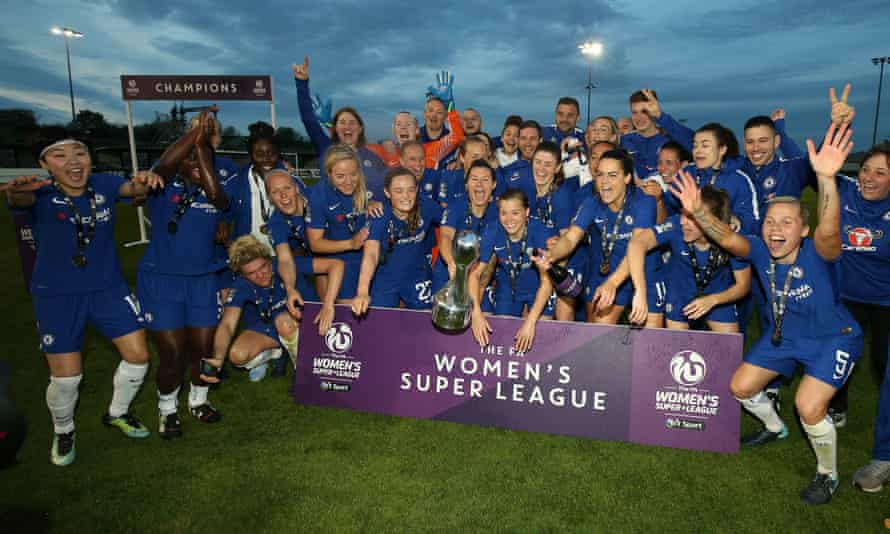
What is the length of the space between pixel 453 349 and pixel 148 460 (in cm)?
256

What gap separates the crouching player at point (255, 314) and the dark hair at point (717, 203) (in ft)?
11.9

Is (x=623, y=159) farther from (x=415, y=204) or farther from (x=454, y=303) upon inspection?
(x=454, y=303)

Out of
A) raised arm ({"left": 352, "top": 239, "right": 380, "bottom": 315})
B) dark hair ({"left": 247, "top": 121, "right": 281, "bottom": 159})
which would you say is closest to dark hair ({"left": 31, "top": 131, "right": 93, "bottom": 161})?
dark hair ({"left": 247, "top": 121, "right": 281, "bottom": 159})

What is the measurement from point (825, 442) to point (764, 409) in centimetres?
60

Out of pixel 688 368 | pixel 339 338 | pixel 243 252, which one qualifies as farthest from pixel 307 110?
pixel 688 368

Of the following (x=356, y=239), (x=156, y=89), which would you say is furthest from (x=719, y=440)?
(x=156, y=89)

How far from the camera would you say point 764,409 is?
4.03m

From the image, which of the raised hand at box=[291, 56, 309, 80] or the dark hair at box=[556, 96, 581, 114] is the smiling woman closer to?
the raised hand at box=[291, 56, 309, 80]

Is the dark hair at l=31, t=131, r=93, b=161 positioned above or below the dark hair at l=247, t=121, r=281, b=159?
below

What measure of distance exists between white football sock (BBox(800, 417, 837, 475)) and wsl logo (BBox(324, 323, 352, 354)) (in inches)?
139

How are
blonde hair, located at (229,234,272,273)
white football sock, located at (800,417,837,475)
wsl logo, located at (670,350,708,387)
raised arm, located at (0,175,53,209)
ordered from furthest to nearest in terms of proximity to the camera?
blonde hair, located at (229,234,272,273) → wsl logo, located at (670,350,708,387) → raised arm, located at (0,175,53,209) → white football sock, located at (800,417,837,475)

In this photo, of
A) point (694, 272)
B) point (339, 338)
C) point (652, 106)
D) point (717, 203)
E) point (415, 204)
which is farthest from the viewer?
point (652, 106)

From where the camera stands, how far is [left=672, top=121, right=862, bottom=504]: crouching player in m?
3.35

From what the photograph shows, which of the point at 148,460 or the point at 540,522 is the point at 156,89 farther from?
the point at 540,522
